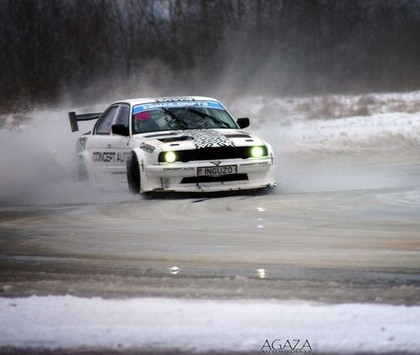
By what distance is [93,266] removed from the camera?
5.36 m

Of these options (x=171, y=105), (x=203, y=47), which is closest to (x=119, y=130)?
(x=171, y=105)

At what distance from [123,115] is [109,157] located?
2.47 ft

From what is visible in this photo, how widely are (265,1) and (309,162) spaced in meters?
25.5

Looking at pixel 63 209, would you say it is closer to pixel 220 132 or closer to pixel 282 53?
pixel 220 132

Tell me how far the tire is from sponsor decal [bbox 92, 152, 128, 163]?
26cm

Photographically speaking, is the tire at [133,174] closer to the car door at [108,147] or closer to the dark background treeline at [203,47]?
the car door at [108,147]

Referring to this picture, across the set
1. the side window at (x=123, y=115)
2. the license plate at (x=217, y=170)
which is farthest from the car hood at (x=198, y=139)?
the side window at (x=123, y=115)

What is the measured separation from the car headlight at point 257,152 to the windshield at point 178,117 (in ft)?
3.08

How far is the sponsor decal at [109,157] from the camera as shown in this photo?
33.9 ft

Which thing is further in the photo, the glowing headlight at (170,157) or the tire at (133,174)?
the tire at (133,174)

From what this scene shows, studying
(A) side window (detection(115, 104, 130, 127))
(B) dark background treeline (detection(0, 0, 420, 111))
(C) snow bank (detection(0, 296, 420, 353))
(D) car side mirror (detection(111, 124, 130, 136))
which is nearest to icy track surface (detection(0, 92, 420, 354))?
(C) snow bank (detection(0, 296, 420, 353))

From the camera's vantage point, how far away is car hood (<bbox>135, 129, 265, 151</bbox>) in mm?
9664

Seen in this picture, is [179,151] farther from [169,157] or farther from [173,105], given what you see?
[173,105]

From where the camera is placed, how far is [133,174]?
9891 mm
